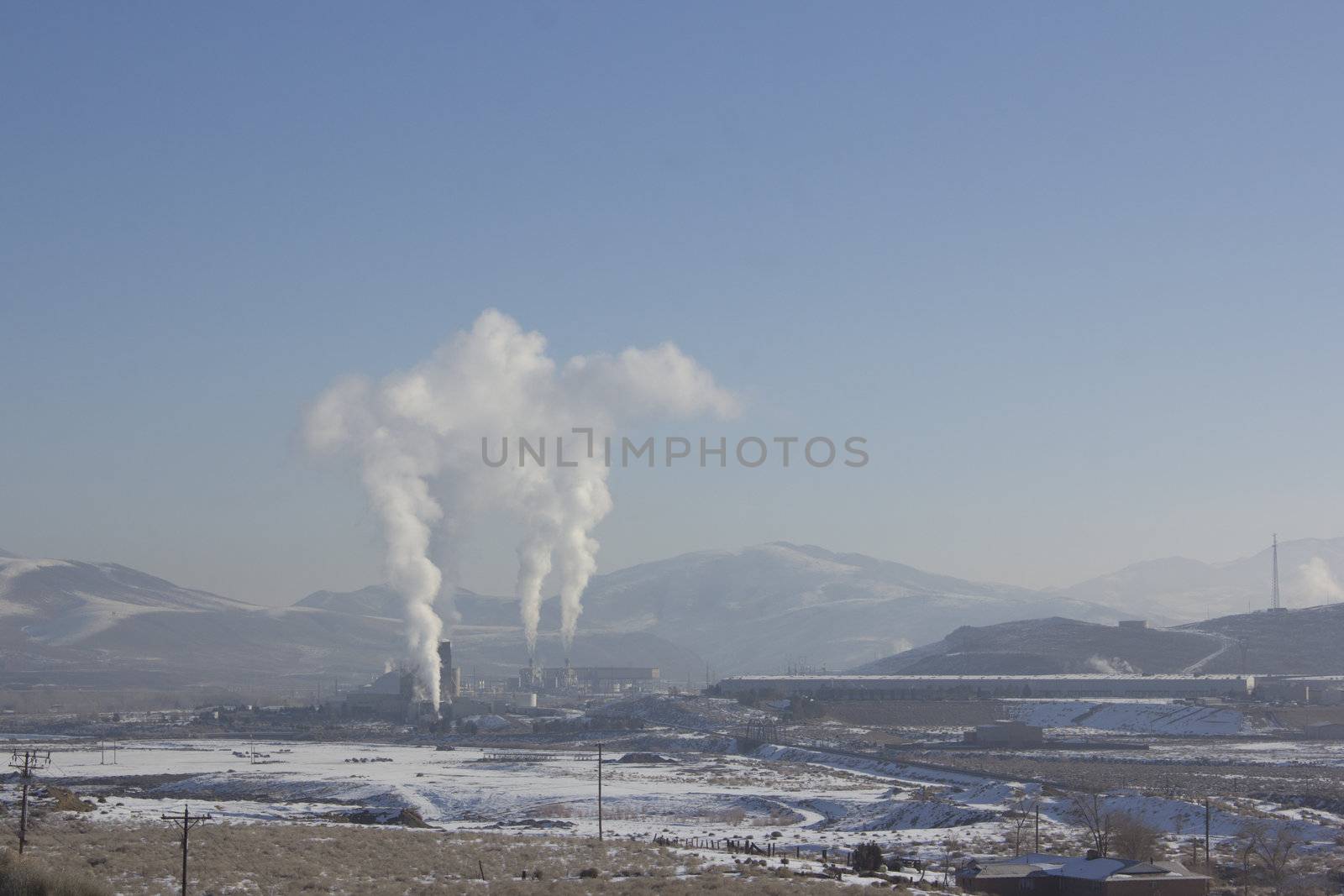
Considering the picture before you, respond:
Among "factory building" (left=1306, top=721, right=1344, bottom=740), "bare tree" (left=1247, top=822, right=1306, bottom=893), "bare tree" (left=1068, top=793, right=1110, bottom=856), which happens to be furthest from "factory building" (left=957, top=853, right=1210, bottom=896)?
"factory building" (left=1306, top=721, right=1344, bottom=740)

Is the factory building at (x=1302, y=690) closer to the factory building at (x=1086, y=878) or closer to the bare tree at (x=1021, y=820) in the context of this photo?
the bare tree at (x=1021, y=820)

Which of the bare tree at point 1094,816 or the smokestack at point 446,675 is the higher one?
the smokestack at point 446,675

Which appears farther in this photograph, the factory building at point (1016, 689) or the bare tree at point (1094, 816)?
the factory building at point (1016, 689)

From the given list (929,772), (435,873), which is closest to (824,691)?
(929,772)

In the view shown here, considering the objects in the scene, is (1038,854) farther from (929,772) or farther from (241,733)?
(241,733)

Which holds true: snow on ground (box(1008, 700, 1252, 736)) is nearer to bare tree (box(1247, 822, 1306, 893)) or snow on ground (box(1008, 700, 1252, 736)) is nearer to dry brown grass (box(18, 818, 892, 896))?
bare tree (box(1247, 822, 1306, 893))

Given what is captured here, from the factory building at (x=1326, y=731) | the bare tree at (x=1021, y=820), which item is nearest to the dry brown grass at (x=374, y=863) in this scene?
the bare tree at (x=1021, y=820)
